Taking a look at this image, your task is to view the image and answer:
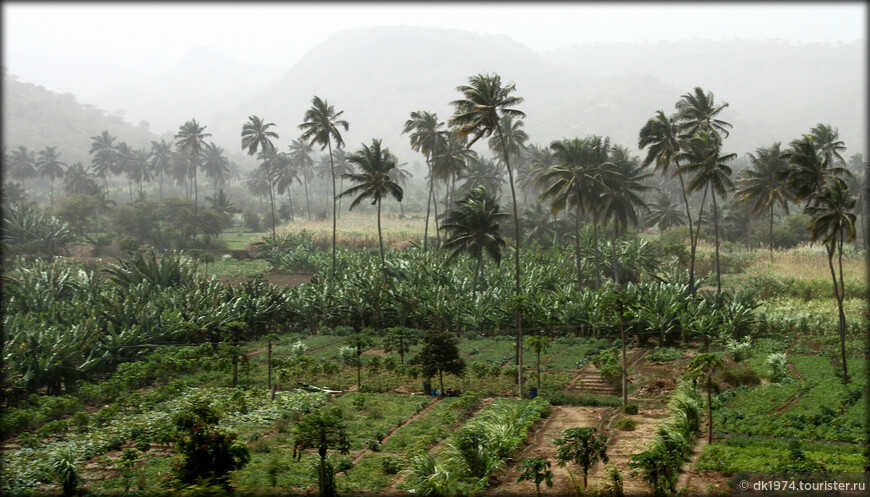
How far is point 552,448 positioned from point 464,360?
12079 millimetres

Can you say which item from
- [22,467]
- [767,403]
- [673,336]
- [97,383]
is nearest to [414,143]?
[673,336]

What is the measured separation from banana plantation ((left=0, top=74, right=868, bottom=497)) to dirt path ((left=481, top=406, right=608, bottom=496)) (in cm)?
15

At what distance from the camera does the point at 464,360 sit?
3183 cm

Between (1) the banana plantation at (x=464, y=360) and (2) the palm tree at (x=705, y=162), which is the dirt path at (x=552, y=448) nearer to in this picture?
(1) the banana plantation at (x=464, y=360)

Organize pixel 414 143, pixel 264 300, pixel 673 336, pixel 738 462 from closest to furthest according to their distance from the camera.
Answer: pixel 738 462, pixel 673 336, pixel 264 300, pixel 414 143

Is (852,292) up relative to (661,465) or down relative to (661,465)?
up

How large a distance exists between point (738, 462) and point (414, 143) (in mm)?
47374

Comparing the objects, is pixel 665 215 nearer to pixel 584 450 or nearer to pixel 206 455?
pixel 584 450

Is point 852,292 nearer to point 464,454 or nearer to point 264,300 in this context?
point 464,454

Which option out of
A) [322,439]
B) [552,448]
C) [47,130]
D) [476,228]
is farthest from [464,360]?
[47,130]

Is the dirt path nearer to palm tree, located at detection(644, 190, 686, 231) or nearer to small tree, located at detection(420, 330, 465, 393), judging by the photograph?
small tree, located at detection(420, 330, 465, 393)

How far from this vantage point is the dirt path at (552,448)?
16973 mm

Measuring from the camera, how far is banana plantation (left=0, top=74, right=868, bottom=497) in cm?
1700

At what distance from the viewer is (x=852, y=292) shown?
140 feet
